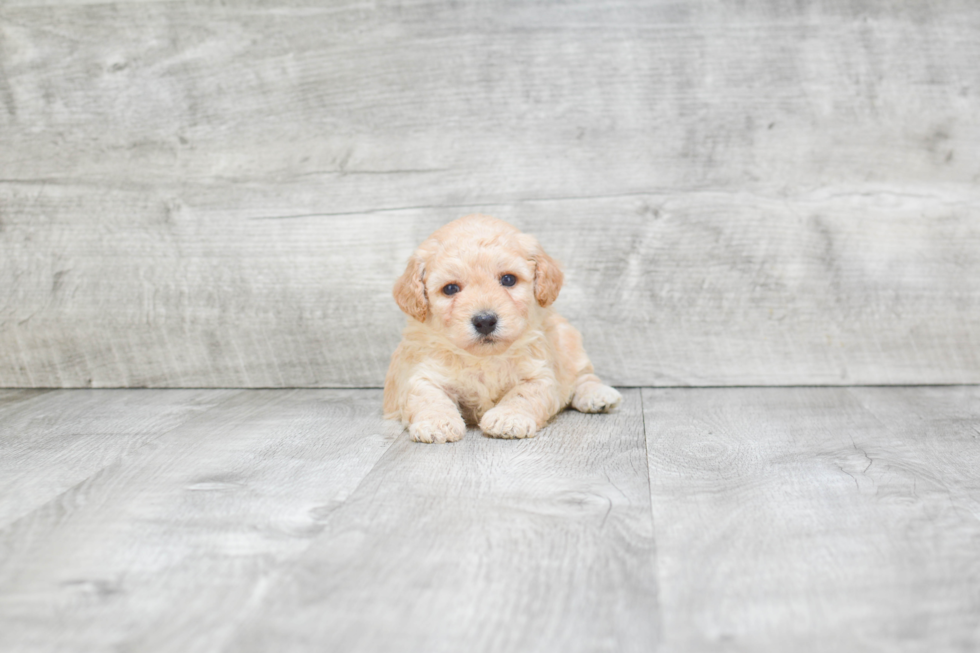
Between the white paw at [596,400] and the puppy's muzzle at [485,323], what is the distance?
1.64 feet

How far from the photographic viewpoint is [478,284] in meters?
2.32

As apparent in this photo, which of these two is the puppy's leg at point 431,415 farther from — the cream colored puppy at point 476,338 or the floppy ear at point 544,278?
the floppy ear at point 544,278

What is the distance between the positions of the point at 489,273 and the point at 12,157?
81.9 inches

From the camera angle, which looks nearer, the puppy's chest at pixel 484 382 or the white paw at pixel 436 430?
the white paw at pixel 436 430

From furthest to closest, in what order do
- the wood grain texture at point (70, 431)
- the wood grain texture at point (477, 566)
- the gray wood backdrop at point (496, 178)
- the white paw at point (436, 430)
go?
the gray wood backdrop at point (496, 178)
the white paw at point (436, 430)
the wood grain texture at point (70, 431)
the wood grain texture at point (477, 566)

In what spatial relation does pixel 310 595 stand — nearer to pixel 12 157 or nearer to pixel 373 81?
pixel 373 81

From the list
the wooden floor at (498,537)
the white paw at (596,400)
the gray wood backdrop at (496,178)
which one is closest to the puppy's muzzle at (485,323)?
the wooden floor at (498,537)

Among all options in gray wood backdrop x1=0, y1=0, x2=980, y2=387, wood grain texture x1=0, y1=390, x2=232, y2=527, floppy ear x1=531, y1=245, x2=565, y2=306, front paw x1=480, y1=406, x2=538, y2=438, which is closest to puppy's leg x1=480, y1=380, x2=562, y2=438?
front paw x1=480, y1=406, x2=538, y2=438

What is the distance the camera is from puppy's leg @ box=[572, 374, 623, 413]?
2594 millimetres

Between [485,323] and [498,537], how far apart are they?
2.77 ft

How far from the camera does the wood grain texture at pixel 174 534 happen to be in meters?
1.21

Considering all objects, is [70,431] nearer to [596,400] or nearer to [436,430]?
[436,430]

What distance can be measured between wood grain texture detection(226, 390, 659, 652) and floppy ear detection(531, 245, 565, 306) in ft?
1.82

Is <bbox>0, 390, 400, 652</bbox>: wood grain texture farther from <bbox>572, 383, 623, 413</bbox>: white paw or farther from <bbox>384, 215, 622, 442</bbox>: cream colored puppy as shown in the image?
<bbox>572, 383, 623, 413</bbox>: white paw
